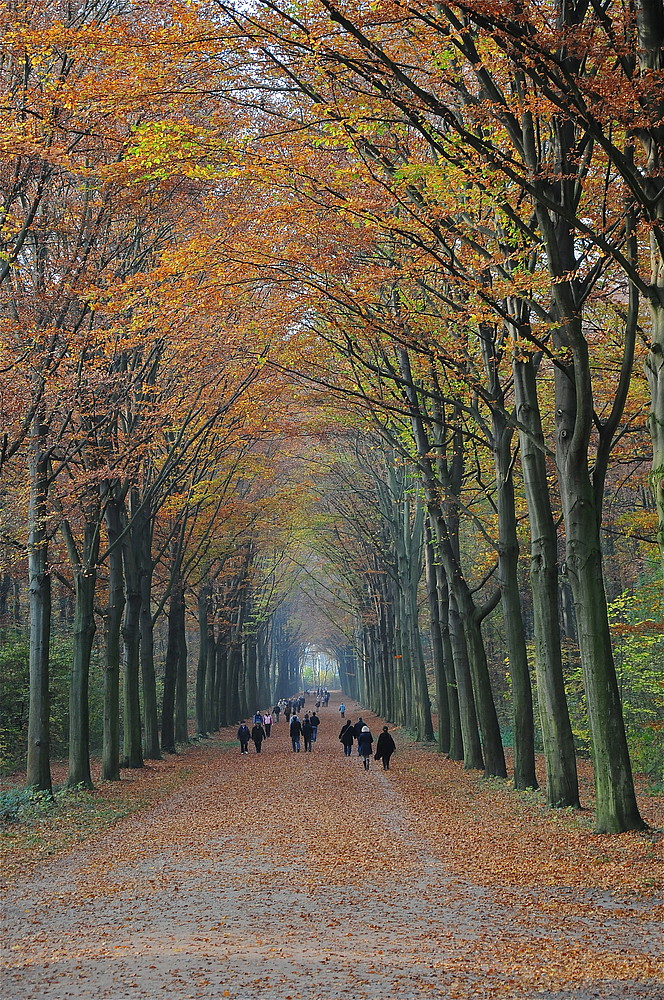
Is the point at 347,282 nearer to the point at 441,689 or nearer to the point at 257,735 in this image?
the point at 441,689

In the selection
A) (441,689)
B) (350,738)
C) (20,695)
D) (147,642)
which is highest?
(147,642)

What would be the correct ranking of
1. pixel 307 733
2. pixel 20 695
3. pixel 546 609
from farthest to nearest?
pixel 307 733 → pixel 20 695 → pixel 546 609

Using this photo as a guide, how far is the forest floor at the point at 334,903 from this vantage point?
244 inches

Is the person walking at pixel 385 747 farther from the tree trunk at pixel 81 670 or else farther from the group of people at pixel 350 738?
the tree trunk at pixel 81 670

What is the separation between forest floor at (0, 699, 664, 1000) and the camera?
6.20 metres

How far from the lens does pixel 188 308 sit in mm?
14688

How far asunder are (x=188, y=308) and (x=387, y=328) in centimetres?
346

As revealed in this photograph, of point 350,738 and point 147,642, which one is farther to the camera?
point 350,738

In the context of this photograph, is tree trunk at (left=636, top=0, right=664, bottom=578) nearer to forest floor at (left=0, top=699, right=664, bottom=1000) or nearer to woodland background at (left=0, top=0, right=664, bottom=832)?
woodland background at (left=0, top=0, right=664, bottom=832)

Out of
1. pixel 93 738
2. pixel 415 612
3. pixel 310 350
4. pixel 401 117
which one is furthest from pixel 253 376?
pixel 93 738

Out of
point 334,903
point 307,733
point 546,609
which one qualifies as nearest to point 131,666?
point 307,733

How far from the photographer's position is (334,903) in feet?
28.9

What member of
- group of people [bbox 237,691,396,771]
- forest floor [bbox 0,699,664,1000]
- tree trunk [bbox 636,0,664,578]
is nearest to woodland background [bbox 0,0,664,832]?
tree trunk [bbox 636,0,664,578]

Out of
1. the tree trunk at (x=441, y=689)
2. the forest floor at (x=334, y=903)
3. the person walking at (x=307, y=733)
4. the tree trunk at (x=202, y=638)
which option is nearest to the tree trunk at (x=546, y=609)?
the forest floor at (x=334, y=903)
